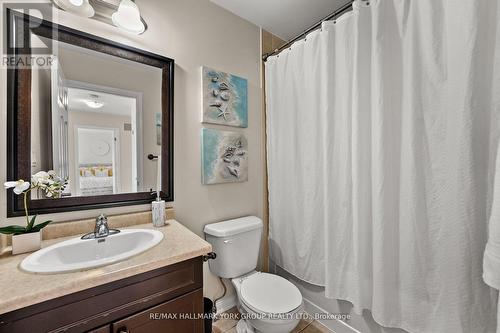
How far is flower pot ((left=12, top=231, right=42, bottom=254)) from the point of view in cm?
85

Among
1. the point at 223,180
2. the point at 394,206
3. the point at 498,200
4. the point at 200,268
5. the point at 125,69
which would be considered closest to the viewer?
the point at 498,200

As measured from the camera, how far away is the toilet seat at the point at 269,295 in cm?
118

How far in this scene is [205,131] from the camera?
153 centimetres

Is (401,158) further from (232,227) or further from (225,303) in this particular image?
(225,303)

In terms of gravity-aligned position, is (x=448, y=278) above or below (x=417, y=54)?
below

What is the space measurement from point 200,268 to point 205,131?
0.94 m

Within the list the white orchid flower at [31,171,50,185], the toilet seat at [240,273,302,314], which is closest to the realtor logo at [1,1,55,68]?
the white orchid flower at [31,171,50,185]

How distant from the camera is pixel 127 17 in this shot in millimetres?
1132

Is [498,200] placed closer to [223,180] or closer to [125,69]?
[223,180]

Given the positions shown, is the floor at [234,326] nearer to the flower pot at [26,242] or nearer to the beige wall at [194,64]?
the beige wall at [194,64]

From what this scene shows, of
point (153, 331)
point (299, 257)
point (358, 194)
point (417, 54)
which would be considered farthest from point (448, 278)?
point (153, 331)

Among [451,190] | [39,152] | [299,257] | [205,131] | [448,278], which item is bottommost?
[299,257]

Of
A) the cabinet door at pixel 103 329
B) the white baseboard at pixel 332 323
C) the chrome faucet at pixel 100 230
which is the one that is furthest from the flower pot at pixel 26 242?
the white baseboard at pixel 332 323

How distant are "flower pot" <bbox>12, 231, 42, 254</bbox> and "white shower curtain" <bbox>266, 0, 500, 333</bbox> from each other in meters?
1.48
